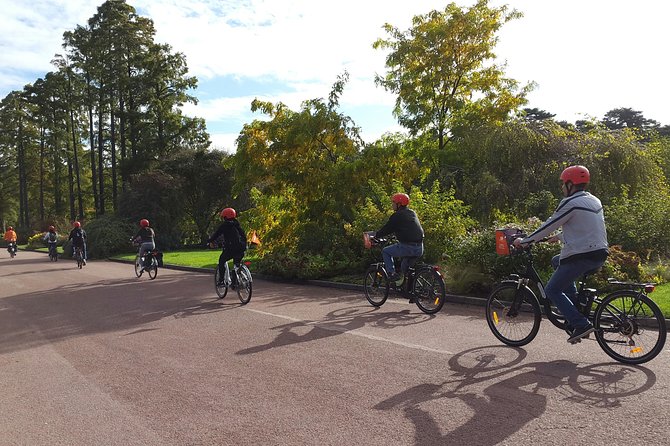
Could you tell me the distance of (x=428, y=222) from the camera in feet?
40.4

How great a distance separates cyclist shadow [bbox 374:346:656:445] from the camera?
11.7ft

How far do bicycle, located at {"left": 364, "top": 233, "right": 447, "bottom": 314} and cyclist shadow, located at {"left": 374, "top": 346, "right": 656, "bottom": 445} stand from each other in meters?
2.72

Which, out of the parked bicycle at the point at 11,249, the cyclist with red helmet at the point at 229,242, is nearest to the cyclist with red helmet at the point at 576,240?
the cyclist with red helmet at the point at 229,242

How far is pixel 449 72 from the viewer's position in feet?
63.0

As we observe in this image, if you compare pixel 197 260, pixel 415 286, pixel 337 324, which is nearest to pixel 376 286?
pixel 415 286

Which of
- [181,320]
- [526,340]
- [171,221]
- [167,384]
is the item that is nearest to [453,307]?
[526,340]

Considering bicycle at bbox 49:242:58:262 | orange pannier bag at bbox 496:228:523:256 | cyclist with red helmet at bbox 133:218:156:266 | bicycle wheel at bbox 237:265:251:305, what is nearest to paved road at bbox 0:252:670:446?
orange pannier bag at bbox 496:228:523:256

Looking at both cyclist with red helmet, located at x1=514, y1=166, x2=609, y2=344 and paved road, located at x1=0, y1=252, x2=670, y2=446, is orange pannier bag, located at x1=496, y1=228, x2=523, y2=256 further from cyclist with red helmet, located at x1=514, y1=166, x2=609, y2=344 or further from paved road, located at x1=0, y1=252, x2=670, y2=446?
paved road, located at x1=0, y1=252, x2=670, y2=446

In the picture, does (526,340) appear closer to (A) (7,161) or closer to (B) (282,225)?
(B) (282,225)

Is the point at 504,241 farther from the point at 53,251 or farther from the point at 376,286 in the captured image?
the point at 53,251

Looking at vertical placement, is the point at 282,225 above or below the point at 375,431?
above

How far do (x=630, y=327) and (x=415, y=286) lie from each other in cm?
375

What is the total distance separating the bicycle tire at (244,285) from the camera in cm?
Result: 996

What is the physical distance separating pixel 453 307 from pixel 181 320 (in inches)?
186
